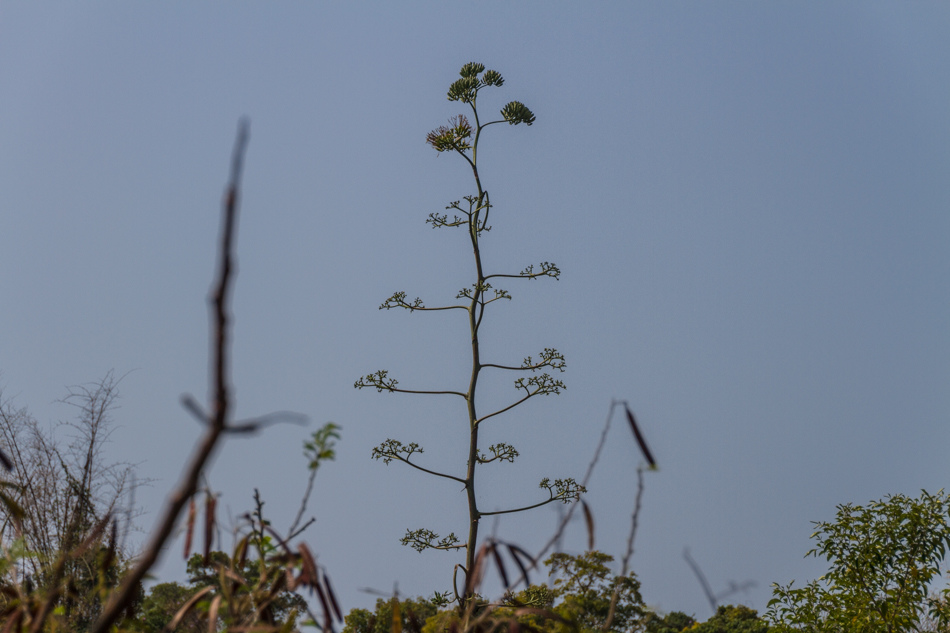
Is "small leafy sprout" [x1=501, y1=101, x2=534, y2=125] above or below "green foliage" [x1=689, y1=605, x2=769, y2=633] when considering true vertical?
above

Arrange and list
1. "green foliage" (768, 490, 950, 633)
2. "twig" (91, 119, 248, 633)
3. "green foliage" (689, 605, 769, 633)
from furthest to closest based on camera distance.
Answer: "green foliage" (689, 605, 769, 633) < "green foliage" (768, 490, 950, 633) < "twig" (91, 119, 248, 633)

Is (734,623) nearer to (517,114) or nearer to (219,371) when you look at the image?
(517,114)

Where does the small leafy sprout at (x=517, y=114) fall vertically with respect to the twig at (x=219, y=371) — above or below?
above

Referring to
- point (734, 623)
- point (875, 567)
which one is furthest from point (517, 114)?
point (734, 623)

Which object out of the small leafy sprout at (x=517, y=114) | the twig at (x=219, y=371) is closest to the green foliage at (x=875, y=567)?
the small leafy sprout at (x=517, y=114)

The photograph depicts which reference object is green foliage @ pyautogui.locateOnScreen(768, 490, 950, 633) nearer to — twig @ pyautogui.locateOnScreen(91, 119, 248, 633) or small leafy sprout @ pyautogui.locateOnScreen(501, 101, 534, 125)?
small leafy sprout @ pyautogui.locateOnScreen(501, 101, 534, 125)

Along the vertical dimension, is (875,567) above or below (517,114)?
below

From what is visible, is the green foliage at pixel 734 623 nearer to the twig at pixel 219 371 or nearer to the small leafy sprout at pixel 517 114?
the small leafy sprout at pixel 517 114

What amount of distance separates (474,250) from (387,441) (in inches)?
67.1

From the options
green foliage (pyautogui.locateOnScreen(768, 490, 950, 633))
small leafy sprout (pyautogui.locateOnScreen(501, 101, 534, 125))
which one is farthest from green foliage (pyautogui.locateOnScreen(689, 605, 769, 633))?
small leafy sprout (pyautogui.locateOnScreen(501, 101, 534, 125))

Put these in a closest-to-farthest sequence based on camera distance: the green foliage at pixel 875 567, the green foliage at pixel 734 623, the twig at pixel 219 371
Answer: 1. the twig at pixel 219 371
2. the green foliage at pixel 875 567
3. the green foliage at pixel 734 623

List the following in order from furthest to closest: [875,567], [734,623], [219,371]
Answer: [734,623]
[875,567]
[219,371]

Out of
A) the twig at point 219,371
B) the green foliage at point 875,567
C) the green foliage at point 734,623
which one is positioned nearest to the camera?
the twig at point 219,371

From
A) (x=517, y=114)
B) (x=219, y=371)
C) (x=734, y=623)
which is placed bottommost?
(x=219, y=371)
